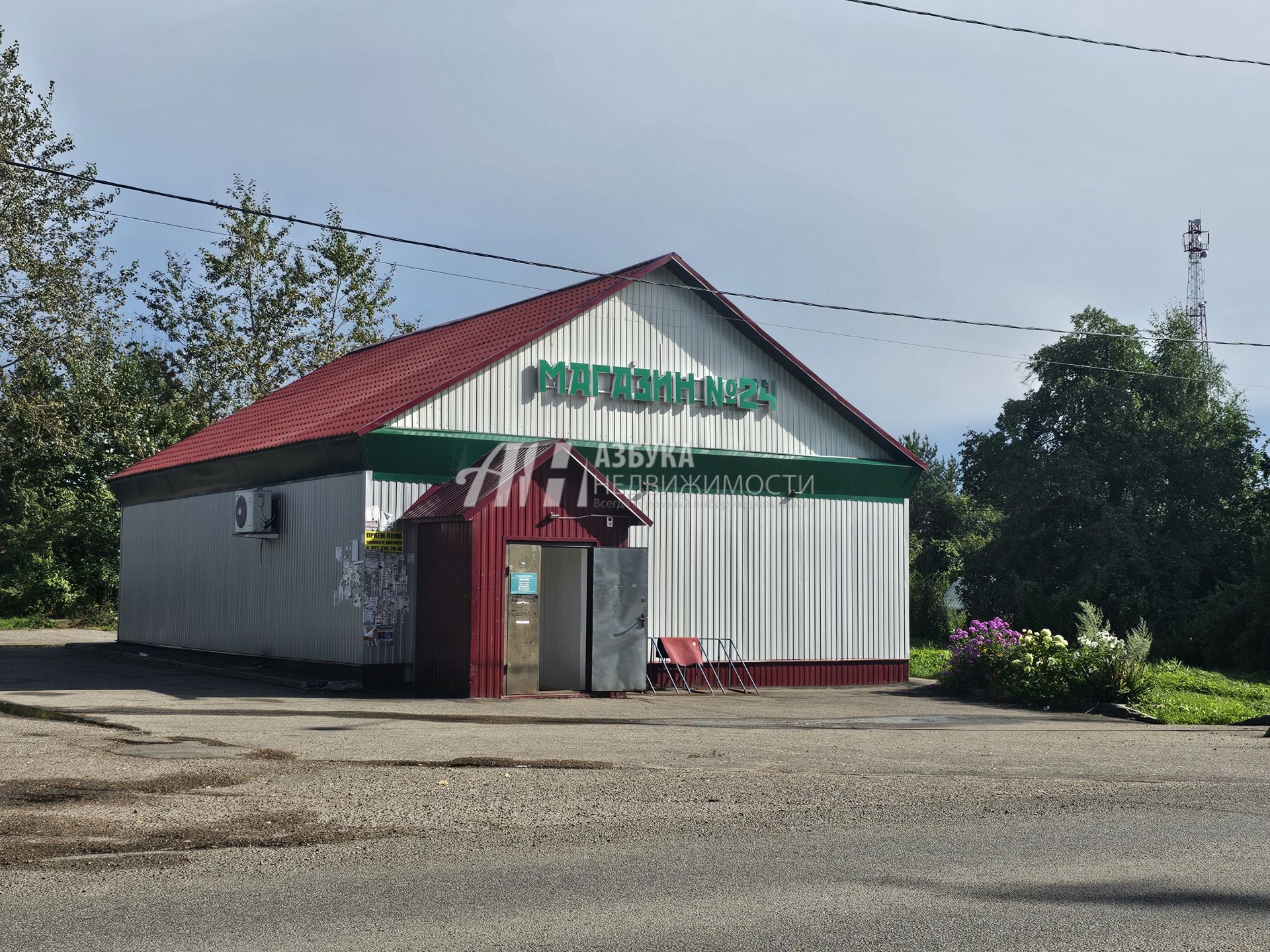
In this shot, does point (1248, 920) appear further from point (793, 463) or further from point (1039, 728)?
point (793, 463)

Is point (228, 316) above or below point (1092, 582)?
above

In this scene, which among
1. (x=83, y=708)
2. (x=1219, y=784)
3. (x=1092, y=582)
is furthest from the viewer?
(x=1092, y=582)

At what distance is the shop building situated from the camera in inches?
803

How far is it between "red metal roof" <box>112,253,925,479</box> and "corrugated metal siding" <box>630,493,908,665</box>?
210 centimetres

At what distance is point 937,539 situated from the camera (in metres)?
85.0

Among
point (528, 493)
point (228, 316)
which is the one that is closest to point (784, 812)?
point (528, 493)

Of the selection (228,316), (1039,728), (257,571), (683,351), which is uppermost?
(228,316)

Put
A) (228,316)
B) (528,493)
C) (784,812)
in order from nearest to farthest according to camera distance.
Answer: (784,812) < (528,493) < (228,316)

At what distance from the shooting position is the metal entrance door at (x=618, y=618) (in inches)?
811

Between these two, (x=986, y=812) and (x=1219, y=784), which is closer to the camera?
(x=986, y=812)

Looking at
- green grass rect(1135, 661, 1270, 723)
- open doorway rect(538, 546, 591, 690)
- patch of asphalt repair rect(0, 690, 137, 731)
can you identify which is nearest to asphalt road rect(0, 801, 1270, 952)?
patch of asphalt repair rect(0, 690, 137, 731)

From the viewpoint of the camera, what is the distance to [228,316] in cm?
5159

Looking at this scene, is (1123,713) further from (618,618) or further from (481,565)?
(481,565)

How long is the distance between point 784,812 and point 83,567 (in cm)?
3765
